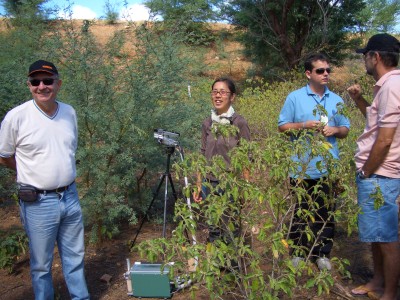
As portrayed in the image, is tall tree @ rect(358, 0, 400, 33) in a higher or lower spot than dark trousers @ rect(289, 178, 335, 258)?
higher

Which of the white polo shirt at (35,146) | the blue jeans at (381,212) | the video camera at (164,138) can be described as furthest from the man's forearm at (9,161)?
the blue jeans at (381,212)

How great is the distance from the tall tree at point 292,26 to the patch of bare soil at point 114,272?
1160 centimetres

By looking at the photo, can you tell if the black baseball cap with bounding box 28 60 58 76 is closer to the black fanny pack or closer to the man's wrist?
the black fanny pack

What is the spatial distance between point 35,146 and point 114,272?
1.80 metres

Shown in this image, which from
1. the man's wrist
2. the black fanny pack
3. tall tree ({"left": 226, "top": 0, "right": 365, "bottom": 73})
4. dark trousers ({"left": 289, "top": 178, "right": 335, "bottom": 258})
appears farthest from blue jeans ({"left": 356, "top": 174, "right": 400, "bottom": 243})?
tall tree ({"left": 226, "top": 0, "right": 365, "bottom": 73})

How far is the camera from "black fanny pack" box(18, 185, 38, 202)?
117 inches

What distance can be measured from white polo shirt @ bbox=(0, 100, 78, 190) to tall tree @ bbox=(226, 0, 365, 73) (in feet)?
42.8

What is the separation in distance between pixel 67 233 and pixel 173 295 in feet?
3.41

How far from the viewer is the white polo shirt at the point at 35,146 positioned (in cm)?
297

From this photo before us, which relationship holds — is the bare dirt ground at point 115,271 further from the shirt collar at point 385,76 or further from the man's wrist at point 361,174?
the shirt collar at point 385,76

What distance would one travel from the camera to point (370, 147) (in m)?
3.07

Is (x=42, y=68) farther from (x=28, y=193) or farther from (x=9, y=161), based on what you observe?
(x=28, y=193)

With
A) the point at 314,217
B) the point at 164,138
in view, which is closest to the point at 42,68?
the point at 164,138

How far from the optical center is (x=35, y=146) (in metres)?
2.98
